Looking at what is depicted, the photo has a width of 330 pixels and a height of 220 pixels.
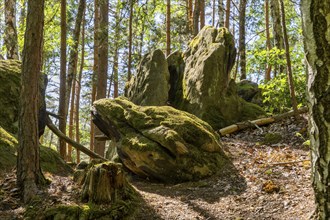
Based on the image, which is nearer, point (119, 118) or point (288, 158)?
point (288, 158)

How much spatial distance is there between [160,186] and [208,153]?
1.30 meters

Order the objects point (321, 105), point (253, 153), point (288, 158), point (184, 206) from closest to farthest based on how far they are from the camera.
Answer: point (321, 105)
point (184, 206)
point (288, 158)
point (253, 153)

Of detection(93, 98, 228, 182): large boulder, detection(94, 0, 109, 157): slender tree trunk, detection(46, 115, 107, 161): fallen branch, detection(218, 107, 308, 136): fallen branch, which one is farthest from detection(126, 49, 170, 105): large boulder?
detection(46, 115, 107, 161): fallen branch

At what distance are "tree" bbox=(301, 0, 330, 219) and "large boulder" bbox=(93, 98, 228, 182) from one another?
5013 mm

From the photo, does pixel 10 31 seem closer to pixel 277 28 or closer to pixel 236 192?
pixel 236 192

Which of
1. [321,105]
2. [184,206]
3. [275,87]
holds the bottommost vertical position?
[184,206]

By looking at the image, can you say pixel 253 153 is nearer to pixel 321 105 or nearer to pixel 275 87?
pixel 275 87

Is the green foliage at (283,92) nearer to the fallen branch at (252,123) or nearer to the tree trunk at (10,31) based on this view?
the fallen branch at (252,123)

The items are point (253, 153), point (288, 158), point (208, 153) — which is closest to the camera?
point (288, 158)

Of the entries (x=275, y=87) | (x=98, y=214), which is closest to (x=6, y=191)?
(x=98, y=214)

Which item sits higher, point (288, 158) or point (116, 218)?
point (288, 158)

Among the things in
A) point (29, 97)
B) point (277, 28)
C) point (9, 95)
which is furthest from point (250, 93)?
point (29, 97)

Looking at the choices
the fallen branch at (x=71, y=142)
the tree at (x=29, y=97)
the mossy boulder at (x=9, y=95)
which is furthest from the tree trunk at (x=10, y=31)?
the tree at (x=29, y=97)

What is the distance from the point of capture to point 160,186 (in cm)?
692
